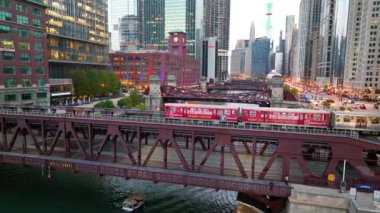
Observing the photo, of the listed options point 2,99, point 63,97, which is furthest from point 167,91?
point 2,99

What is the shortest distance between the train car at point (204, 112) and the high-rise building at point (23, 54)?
58.9m

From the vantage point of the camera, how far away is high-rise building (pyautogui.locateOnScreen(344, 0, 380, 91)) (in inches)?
6471

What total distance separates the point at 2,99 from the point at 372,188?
86.9m

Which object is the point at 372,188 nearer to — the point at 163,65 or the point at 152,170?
the point at 152,170

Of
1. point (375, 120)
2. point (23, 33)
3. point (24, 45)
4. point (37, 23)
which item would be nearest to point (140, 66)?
point (37, 23)

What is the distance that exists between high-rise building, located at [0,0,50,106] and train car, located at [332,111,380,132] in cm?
8261

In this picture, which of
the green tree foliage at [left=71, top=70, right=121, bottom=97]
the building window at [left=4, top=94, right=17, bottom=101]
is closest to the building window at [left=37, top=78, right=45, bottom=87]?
the building window at [left=4, top=94, right=17, bottom=101]

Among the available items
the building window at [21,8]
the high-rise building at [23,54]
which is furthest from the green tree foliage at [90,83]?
the building window at [21,8]

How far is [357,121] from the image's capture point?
41.5 m

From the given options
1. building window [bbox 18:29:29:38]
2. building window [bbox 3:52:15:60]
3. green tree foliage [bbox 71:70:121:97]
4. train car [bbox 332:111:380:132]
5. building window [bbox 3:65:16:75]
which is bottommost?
train car [bbox 332:111:380:132]

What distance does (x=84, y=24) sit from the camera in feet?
434

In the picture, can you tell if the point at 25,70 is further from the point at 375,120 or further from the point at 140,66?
the point at 140,66

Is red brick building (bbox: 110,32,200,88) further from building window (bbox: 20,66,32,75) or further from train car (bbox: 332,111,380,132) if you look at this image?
train car (bbox: 332,111,380,132)

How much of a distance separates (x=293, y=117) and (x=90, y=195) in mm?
32400
